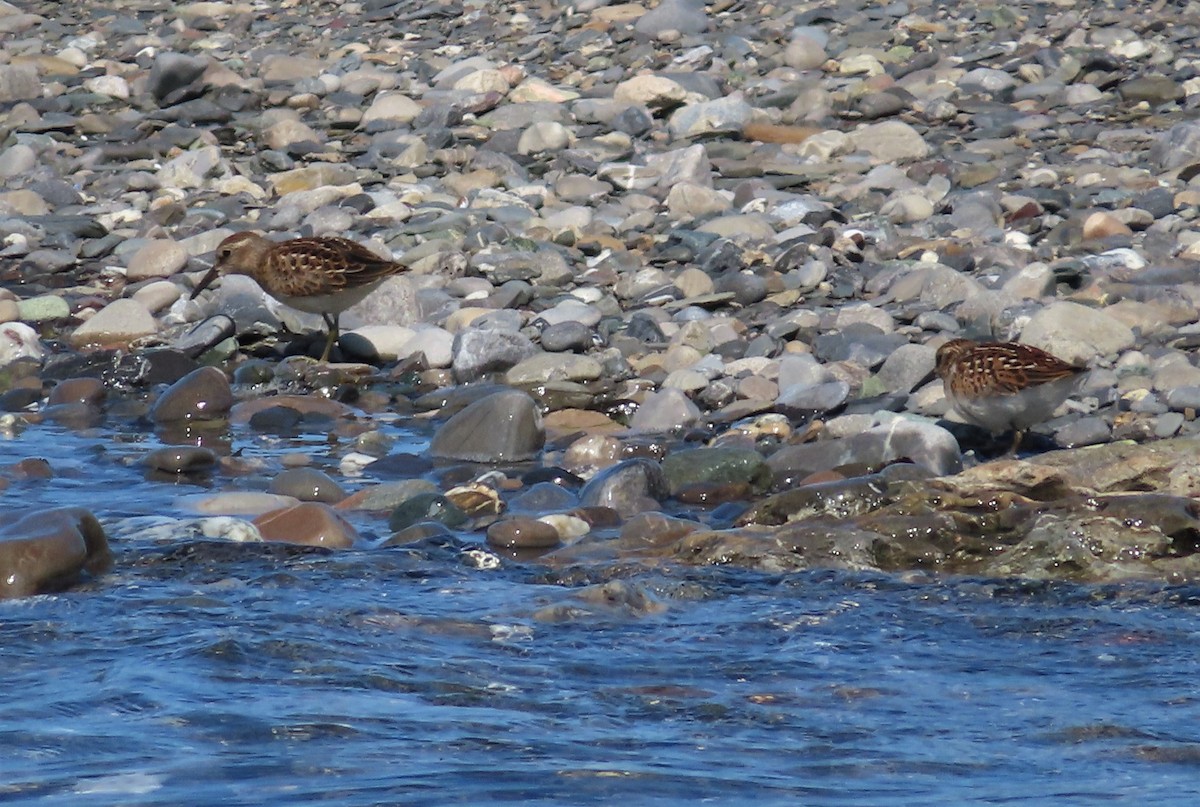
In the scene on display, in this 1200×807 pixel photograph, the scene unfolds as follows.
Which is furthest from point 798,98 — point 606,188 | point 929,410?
point 929,410

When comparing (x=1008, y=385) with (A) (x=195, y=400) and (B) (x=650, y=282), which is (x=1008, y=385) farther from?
(A) (x=195, y=400)

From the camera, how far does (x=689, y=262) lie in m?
9.69

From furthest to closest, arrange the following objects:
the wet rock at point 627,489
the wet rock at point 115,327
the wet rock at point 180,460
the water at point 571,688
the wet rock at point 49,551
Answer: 1. the wet rock at point 115,327
2. the wet rock at point 180,460
3. the wet rock at point 627,489
4. the wet rock at point 49,551
5. the water at point 571,688

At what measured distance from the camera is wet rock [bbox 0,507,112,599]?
5.29m

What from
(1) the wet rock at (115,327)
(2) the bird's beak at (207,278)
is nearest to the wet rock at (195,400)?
(1) the wet rock at (115,327)

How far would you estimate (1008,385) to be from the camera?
6570 mm

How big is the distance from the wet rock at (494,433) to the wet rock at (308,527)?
1.20 metres

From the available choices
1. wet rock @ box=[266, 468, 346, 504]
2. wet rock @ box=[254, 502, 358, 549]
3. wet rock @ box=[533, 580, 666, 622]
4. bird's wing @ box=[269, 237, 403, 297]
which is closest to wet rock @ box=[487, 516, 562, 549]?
wet rock @ box=[254, 502, 358, 549]

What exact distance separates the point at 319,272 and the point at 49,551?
3.56m

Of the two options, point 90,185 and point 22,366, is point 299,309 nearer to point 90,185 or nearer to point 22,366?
point 22,366

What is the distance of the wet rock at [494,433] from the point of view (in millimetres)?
7309

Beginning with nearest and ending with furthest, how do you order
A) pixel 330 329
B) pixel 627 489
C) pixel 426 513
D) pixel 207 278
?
pixel 426 513 → pixel 627 489 → pixel 330 329 → pixel 207 278

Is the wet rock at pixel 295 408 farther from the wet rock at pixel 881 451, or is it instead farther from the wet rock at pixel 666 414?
the wet rock at pixel 881 451

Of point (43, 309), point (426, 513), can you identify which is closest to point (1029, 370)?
point (426, 513)
